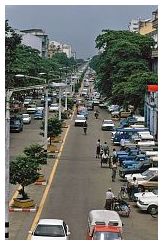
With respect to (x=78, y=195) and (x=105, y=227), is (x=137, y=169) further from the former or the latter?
(x=105, y=227)

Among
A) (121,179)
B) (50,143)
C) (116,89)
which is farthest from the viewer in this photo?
(116,89)

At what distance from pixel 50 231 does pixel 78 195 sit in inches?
321

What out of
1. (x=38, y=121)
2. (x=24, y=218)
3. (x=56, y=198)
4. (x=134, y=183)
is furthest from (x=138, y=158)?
(x=38, y=121)

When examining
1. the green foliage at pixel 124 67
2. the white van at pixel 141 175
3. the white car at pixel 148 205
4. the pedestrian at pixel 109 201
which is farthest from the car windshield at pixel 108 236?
the green foliage at pixel 124 67

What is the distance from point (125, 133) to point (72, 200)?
18523 millimetres

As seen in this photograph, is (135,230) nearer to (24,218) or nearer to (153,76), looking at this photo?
(24,218)

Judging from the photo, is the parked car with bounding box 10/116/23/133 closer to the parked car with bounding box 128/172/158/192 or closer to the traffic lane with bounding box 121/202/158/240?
the parked car with bounding box 128/172/158/192

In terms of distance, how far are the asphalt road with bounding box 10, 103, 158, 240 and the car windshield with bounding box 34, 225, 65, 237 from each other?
1252 millimetres

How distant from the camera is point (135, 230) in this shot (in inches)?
812

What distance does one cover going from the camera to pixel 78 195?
85.7 feet

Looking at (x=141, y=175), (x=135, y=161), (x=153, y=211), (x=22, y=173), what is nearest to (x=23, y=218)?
(x=22, y=173)

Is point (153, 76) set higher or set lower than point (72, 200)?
higher

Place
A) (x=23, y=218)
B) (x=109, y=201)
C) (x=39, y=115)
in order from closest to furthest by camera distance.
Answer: (x=23, y=218) < (x=109, y=201) < (x=39, y=115)

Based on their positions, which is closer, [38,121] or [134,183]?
[134,183]
